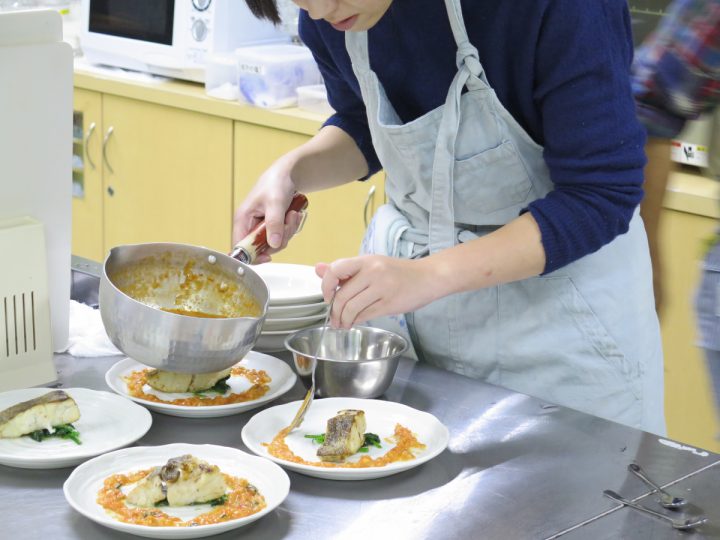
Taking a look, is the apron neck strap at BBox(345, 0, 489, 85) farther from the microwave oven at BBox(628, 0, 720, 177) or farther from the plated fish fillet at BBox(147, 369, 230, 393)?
the microwave oven at BBox(628, 0, 720, 177)

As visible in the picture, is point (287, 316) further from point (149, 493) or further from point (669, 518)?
point (669, 518)

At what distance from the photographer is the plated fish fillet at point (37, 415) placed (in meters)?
1.13

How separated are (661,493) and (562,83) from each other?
1.60ft

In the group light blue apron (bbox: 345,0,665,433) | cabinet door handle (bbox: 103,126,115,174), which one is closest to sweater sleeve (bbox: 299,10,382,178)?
light blue apron (bbox: 345,0,665,433)

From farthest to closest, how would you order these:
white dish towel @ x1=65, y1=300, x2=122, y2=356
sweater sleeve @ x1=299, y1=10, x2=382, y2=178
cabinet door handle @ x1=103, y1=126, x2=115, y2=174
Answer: cabinet door handle @ x1=103, y1=126, x2=115, y2=174 < sweater sleeve @ x1=299, y1=10, x2=382, y2=178 < white dish towel @ x1=65, y1=300, x2=122, y2=356

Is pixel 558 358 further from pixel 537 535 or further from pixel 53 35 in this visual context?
pixel 53 35

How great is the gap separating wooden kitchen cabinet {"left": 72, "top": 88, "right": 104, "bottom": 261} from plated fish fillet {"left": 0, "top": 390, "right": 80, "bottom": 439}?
237cm

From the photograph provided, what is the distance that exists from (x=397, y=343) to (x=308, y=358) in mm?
155

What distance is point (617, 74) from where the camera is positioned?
124 centimetres

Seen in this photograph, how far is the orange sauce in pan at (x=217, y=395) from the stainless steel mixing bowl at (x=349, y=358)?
0.05m

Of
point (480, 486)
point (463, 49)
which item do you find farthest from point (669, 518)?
point (463, 49)

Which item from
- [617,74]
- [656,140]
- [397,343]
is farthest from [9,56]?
[656,140]

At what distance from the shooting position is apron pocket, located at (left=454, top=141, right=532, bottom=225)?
4.51ft

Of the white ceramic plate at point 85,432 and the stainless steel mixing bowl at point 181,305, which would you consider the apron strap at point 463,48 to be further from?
the white ceramic plate at point 85,432
